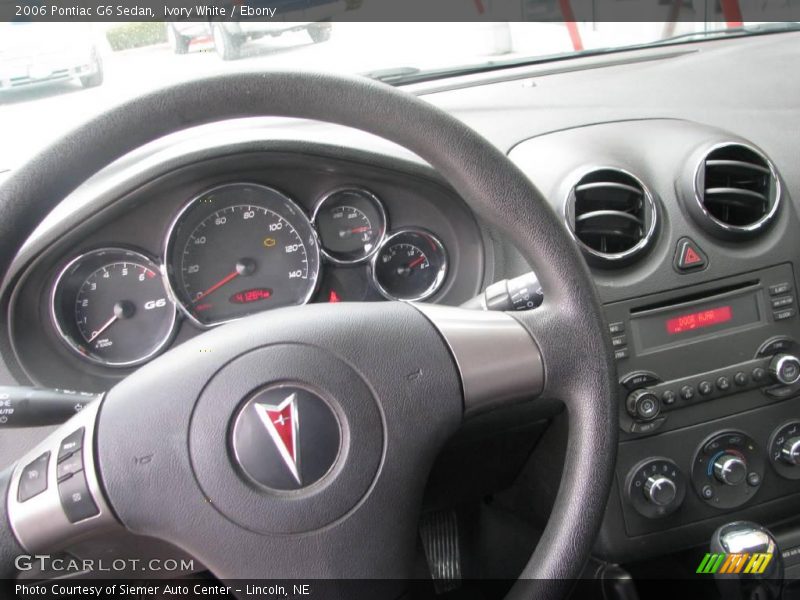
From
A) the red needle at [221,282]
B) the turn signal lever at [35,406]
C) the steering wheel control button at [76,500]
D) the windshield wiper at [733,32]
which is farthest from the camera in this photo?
the windshield wiper at [733,32]

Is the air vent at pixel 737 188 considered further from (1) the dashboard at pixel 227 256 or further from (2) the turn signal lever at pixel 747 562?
(2) the turn signal lever at pixel 747 562

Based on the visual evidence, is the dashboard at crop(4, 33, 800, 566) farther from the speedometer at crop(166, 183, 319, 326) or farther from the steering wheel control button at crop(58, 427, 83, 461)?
the steering wheel control button at crop(58, 427, 83, 461)

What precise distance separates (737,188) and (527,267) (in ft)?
1.79

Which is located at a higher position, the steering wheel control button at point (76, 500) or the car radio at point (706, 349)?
the steering wheel control button at point (76, 500)

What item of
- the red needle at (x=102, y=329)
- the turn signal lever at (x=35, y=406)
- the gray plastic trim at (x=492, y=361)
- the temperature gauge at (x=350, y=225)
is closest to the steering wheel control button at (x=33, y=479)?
the turn signal lever at (x=35, y=406)

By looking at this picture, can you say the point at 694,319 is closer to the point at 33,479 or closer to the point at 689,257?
the point at 689,257

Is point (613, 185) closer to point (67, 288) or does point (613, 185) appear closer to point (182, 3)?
point (182, 3)

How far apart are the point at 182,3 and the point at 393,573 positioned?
132 cm

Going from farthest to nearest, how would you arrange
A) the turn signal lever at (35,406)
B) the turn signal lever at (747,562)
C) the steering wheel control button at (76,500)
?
the turn signal lever at (747,562)
the turn signal lever at (35,406)
the steering wheel control button at (76,500)

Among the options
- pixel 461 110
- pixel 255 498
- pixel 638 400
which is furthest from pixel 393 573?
pixel 461 110

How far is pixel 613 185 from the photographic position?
6.07 feet

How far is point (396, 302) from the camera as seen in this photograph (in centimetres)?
127

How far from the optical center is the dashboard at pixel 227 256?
6.05 ft

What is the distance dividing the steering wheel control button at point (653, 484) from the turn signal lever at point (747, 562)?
19 cm
